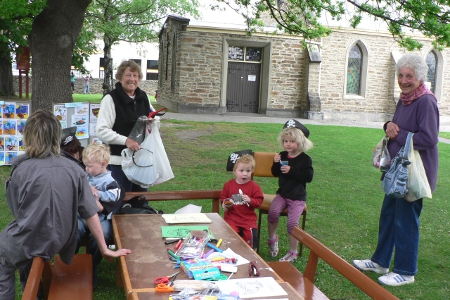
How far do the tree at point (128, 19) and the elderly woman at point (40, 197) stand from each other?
89.3 feet

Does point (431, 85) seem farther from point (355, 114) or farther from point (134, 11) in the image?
point (134, 11)

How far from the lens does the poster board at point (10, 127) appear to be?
30.7 feet

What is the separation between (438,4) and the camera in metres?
9.52

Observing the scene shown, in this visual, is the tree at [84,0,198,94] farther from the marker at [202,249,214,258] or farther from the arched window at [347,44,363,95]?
the marker at [202,249,214,258]

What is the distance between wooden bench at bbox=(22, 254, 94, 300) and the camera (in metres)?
3.34

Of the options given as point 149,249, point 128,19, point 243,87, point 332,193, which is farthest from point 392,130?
point 128,19

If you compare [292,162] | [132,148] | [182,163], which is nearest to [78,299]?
[132,148]

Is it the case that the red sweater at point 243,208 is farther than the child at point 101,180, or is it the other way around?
the red sweater at point 243,208

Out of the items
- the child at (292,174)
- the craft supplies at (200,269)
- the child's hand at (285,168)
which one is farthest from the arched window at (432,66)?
the craft supplies at (200,269)

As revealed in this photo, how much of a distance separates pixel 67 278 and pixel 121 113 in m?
1.92

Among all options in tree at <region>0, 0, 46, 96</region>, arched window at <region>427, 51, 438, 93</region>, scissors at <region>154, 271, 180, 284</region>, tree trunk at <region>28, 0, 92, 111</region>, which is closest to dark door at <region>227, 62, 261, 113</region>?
tree at <region>0, 0, 46, 96</region>

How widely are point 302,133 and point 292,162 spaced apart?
1.06 feet

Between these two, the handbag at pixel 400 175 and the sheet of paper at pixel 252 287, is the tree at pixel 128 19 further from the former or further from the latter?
the sheet of paper at pixel 252 287

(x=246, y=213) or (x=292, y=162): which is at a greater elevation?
(x=292, y=162)
